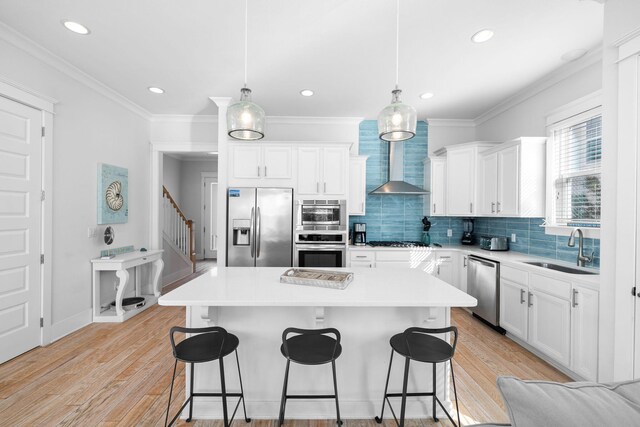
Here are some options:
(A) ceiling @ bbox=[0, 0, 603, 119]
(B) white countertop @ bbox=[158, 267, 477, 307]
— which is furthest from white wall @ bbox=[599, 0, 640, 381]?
(B) white countertop @ bbox=[158, 267, 477, 307]

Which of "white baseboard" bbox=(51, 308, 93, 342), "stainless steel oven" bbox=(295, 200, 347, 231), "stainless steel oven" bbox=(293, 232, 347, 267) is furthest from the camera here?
"stainless steel oven" bbox=(295, 200, 347, 231)

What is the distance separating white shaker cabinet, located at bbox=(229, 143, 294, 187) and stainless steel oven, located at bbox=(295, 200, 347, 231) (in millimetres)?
468

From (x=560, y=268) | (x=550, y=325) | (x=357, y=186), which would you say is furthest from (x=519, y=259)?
(x=357, y=186)

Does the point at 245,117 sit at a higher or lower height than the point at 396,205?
higher

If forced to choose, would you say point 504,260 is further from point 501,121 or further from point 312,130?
point 312,130

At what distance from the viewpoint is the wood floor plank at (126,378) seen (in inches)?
74.4

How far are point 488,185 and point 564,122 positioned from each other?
1.02 m

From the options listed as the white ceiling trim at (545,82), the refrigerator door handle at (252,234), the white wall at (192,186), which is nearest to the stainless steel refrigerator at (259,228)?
the refrigerator door handle at (252,234)

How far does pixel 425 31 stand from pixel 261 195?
8.23 feet

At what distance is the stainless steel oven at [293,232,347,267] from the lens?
12.7ft

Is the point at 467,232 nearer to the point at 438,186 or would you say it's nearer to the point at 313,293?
the point at 438,186

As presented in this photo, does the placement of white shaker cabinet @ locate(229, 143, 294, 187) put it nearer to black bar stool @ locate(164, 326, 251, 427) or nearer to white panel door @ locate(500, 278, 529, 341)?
black bar stool @ locate(164, 326, 251, 427)

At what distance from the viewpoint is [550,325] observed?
254 centimetres

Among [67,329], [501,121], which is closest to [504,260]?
[501,121]
